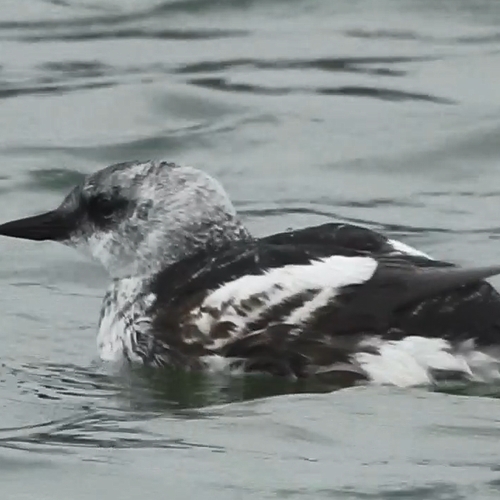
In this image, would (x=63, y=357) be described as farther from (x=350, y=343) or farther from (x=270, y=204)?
(x=270, y=204)

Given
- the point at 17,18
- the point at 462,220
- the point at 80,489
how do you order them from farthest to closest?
the point at 17,18, the point at 462,220, the point at 80,489

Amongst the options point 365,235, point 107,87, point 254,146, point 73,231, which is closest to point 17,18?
point 107,87

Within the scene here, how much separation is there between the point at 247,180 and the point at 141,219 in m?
2.74

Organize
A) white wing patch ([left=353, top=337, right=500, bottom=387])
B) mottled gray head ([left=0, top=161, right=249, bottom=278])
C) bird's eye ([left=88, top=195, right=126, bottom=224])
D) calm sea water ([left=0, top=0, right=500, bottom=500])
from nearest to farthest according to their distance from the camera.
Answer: calm sea water ([left=0, top=0, right=500, bottom=500]) < white wing patch ([left=353, top=337, right=500, bottom=387]) < mottled gray head ([left=0, top=161, right=249, bottom=278]) < bird's eye ([left=88, top=195, right=126, bottom=224])

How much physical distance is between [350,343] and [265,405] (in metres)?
0.38

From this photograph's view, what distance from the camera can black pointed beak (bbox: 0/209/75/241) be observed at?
9.25 meters

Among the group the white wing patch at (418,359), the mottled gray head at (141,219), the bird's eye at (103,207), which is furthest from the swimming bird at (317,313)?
the bird's eye at (103,207)

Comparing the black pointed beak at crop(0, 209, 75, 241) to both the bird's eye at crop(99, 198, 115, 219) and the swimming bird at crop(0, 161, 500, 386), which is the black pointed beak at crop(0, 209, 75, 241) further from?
the swimming bird at crop(0, 161, 500, 386)

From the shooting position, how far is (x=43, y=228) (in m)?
9.28

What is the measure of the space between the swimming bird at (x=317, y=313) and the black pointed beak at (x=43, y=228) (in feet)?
1.57

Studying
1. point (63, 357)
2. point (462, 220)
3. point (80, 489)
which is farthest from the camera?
point (462, 220)

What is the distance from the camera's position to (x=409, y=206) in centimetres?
1133

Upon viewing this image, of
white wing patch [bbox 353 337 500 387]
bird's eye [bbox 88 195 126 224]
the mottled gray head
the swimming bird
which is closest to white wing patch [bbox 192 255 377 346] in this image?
the swimming bird

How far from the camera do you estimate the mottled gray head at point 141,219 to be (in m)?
9.02
